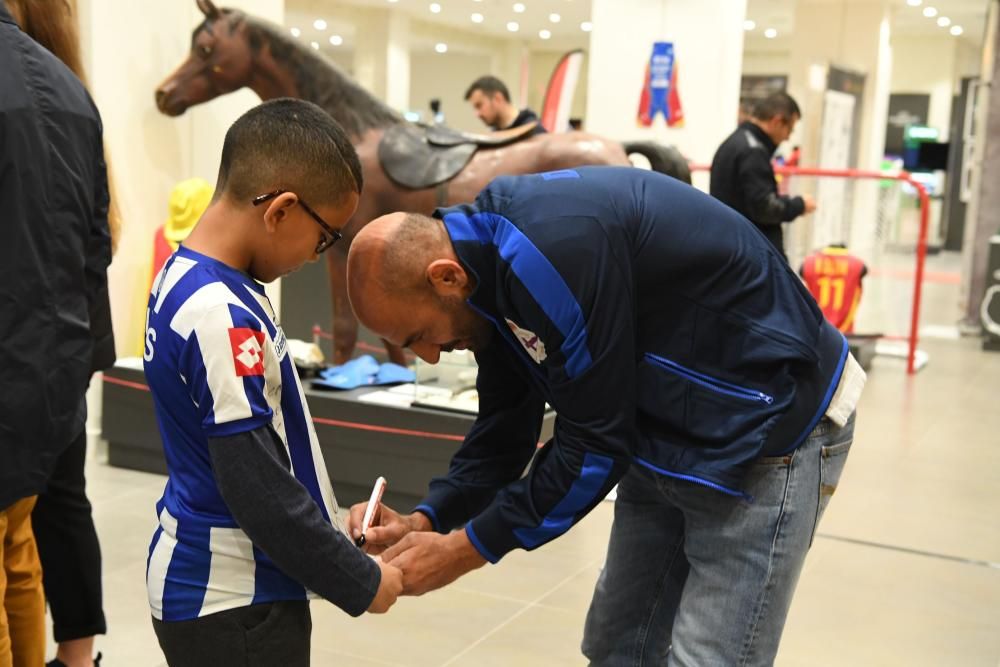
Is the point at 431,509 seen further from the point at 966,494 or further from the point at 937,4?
the point at 937,4

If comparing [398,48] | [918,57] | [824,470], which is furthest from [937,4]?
[824,470]

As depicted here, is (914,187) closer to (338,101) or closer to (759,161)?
(759,161)

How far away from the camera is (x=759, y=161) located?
627 cm

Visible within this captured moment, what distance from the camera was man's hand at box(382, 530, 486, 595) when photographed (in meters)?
1.75

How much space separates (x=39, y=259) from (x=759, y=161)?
4.94m

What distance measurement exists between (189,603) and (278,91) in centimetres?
388

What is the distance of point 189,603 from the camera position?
1573 millimetres

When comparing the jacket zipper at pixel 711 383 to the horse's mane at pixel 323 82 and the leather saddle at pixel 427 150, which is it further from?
the horse's mane at pixel 323 82

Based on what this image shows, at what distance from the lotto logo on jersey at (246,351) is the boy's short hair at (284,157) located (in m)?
0.20

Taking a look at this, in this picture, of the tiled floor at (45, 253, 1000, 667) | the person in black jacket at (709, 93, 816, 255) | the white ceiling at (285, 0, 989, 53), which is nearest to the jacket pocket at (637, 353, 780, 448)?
the tiled floor at (45, 253, 1000, 667)

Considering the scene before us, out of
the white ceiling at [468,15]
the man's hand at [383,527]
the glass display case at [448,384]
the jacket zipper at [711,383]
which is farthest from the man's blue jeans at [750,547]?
the white ceiling at [468,15]

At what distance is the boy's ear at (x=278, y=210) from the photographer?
1.53 meters

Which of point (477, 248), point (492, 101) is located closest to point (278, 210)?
point (477, 248)

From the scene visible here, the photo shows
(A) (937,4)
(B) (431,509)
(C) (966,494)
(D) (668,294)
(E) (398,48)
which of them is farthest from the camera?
(E) (398,48)
